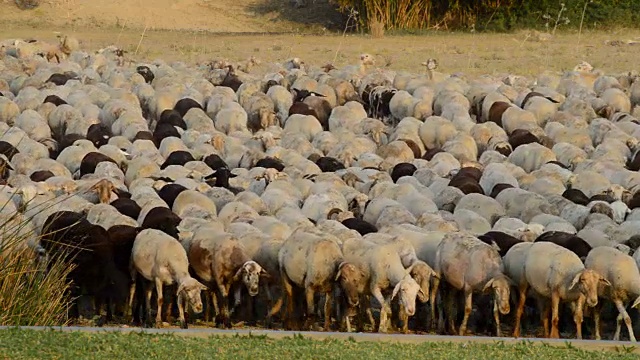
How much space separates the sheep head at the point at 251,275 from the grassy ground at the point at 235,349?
2368 mm

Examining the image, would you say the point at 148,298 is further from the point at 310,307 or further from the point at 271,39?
the point at 271,39

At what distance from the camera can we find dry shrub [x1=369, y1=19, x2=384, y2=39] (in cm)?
2800

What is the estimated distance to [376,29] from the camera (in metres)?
28.1

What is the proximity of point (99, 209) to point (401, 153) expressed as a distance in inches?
206

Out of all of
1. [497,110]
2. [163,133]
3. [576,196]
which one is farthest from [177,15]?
[576,196]

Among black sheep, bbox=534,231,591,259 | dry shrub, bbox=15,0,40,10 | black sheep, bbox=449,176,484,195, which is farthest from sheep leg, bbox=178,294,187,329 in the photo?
dry shrub, bbox=15,0,40,10

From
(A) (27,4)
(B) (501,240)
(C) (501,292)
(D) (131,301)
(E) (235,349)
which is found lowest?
(A) (27,4)

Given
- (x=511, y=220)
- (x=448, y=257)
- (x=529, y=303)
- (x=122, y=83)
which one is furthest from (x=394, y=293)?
(x=122, y=83)

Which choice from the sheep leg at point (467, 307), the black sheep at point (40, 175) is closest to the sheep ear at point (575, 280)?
the sheep leg at point (467, 307)

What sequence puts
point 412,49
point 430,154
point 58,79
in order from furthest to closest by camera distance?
point 412,49 < point 58,79 < point 430,154

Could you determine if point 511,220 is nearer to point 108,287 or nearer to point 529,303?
point 529,303

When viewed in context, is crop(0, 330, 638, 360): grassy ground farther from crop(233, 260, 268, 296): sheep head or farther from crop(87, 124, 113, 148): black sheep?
crop(87, 124, 113, 148): black sheep

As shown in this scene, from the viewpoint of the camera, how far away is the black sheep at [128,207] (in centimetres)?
1242

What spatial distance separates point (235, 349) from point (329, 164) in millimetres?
7802
